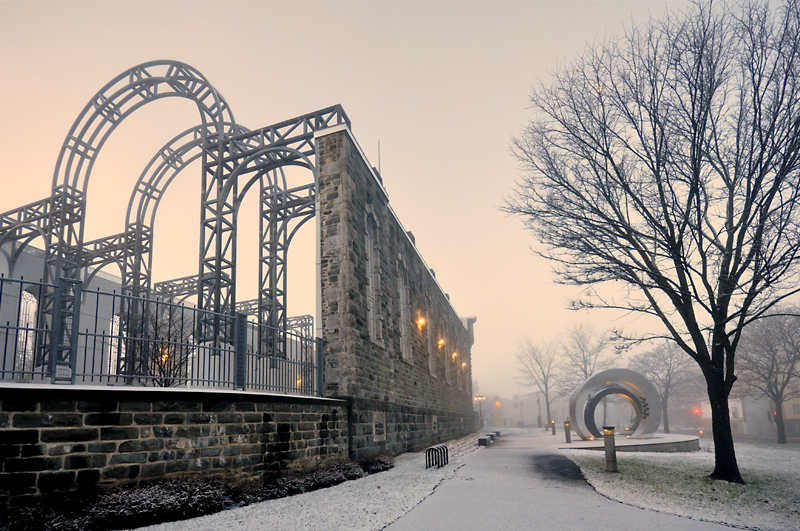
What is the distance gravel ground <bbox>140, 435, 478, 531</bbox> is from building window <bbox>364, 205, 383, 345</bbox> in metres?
4.87

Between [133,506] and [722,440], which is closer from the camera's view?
[133,506]

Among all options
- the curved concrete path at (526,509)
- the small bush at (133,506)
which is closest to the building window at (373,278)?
the curved concrete path at (526,509)

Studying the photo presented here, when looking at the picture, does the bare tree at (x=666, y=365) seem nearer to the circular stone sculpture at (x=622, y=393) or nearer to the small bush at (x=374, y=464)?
the circular stone sculpture at (x=622, y=393)

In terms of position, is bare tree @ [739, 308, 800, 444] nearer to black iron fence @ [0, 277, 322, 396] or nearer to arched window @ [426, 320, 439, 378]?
arched window @ [426, 320, 439, 378]

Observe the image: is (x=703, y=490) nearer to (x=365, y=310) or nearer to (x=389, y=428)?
(x=389, y=428)

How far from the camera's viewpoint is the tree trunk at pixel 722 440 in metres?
10.0

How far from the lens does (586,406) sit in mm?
22797

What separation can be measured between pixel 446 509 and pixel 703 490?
5.13m

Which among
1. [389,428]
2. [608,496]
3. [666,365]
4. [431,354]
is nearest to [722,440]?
[608,496]

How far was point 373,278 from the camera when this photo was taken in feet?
48.1

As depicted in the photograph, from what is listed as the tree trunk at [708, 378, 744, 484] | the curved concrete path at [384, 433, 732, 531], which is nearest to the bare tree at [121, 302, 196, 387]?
the curved concrete path at [384, 433, 732, 531]

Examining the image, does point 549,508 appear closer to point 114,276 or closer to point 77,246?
point 77,246

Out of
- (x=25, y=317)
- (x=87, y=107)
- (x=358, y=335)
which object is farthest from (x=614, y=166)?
(x=25, y=317)

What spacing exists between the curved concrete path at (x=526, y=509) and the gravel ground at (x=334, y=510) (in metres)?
0.26
